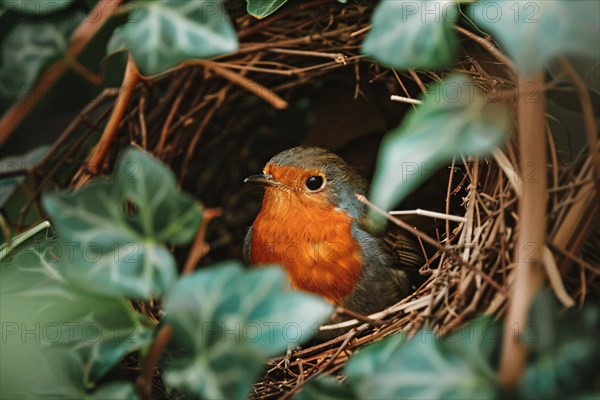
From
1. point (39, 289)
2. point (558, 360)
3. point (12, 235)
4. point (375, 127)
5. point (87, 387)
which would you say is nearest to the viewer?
point (558, 360)

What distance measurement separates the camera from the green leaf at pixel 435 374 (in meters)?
0.94

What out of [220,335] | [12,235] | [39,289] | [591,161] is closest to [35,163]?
[12,235]

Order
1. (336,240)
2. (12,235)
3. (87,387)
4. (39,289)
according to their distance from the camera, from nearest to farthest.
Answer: (87,387) → (39,289) → (12,235) → (336,240)

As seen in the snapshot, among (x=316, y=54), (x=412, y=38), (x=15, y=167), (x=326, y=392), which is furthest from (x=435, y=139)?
(x=15, y=167)

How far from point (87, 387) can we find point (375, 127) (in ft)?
5.22

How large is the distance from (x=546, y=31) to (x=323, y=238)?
1215mm

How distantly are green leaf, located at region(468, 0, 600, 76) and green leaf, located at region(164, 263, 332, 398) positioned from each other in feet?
1.44

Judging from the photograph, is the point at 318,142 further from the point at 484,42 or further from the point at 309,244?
the point at 484,42

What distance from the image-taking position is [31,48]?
1271 mm

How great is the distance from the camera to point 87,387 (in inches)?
45.1

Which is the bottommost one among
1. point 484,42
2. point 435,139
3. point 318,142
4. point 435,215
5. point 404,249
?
point 404,249

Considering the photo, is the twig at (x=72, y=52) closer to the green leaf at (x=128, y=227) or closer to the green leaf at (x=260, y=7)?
the green leaf at (x=128, y=227)

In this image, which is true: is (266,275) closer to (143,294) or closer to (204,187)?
(143,294)

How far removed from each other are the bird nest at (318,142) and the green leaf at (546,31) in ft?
0.71
